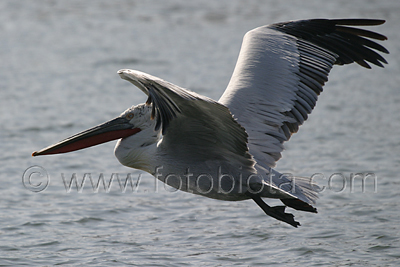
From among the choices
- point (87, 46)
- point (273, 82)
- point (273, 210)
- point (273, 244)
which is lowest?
point (273, 244)

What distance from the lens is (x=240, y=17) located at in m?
17.7

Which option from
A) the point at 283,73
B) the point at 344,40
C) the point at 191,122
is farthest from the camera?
the point at 344,40

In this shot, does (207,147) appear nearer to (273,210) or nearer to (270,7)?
(273,210)

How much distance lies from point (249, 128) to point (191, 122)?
929 mm

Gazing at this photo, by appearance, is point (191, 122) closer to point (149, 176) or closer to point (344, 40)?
point (344, 40)

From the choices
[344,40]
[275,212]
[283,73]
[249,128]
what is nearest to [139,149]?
[249,128]

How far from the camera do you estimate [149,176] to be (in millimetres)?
8539

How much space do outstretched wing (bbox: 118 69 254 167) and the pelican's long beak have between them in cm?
63

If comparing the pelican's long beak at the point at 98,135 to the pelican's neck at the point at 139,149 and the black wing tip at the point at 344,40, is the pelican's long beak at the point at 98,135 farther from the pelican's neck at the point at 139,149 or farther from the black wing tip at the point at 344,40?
the black wing tip at the point at 344,40

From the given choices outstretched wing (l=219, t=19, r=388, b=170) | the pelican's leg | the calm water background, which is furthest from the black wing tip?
the pelican's leg

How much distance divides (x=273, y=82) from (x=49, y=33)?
11185 millimetres

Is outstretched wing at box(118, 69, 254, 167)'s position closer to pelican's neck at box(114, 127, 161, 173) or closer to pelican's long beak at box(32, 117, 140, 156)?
pelican's neck at box(114, 127, 161, 173)

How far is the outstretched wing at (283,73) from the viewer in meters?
5.90

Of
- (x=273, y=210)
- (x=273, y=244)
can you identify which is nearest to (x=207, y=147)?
(x=273, y=210)
